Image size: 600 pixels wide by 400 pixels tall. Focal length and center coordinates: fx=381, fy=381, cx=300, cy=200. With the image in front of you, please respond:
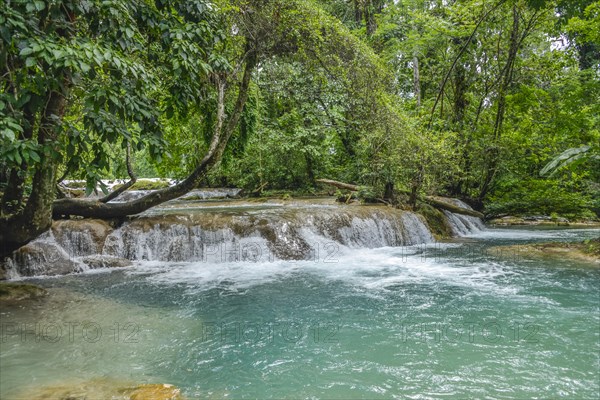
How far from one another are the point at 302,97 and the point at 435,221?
254 inches

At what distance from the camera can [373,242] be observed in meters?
9.91

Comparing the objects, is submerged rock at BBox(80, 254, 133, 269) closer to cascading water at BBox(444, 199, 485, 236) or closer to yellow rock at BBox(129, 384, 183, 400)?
yellow rock at BBox(129, 384, 183, 400)

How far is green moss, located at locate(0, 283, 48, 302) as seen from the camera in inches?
209

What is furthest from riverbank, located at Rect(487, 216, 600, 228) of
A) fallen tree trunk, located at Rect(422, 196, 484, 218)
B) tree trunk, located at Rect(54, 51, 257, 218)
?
tree trunk, located at Rect(54, 51, 257, 218)

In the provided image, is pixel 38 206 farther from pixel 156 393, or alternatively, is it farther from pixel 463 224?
pixel 463 224

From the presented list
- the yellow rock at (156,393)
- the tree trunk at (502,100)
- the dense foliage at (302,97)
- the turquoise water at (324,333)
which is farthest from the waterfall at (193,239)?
the tree trunk at (502,100)

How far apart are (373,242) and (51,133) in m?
7.59

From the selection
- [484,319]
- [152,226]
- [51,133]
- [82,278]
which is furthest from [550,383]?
[152,226]

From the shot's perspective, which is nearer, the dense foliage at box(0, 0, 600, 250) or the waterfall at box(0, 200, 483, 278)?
the dense foliage at box(0, 0, 600, 250)

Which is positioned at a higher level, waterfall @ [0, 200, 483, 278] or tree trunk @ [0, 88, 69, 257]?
tree trunk @ [0, 88, 69, 257]

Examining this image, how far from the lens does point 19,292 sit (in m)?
5.51

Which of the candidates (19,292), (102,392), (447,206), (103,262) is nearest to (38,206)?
(19,292)

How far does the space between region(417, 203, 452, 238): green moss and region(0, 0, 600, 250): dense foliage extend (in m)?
0.55

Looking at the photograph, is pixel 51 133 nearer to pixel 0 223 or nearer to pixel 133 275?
pixel 0 223
